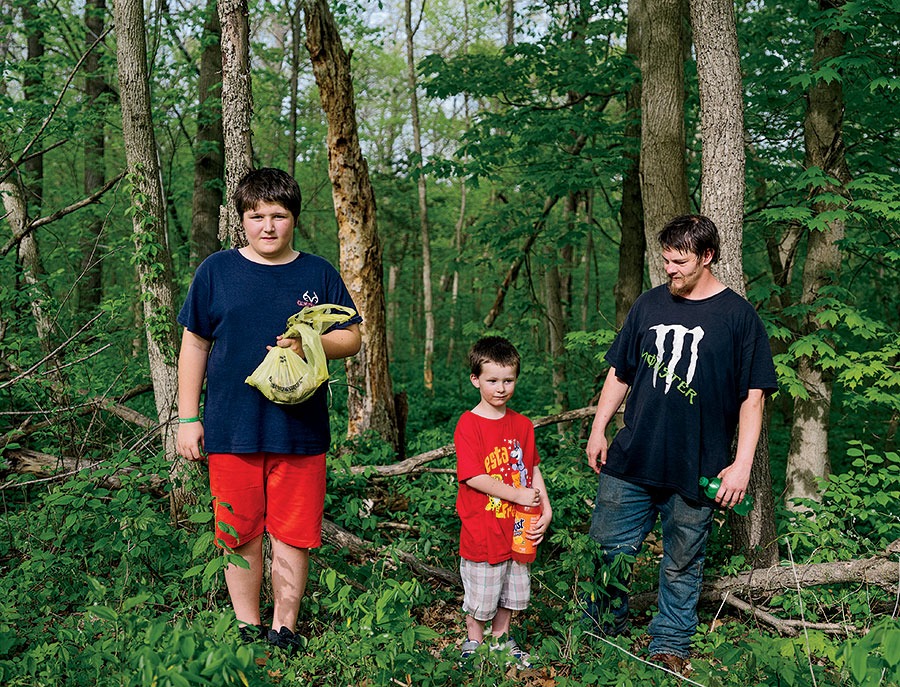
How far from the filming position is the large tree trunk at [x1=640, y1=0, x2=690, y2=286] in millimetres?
5031

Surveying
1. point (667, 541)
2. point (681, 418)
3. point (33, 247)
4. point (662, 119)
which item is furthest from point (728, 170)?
point (33, 247)

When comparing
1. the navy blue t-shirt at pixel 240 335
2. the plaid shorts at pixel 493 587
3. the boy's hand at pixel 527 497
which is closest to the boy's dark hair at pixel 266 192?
the navy blue t-shirt at pixel 240 335

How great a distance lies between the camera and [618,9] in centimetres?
913

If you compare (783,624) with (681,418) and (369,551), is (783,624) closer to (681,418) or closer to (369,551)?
(681,418)

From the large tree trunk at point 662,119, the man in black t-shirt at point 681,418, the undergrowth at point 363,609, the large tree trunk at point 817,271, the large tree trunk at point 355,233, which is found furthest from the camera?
the large tree trunk at point 355,233

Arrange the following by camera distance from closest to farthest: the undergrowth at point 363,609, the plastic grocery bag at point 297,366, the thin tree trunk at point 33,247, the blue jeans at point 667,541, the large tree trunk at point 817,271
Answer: the undergrowth at point 363,609
the plastic grocery bag at point 297,366
the blue jeans at point 667,541
the thin tree trunk at point 33,247
the large tree trunk at point 817,271

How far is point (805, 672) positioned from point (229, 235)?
342cm

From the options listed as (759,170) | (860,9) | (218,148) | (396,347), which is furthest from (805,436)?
(396,347)

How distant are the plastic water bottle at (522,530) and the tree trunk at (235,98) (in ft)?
6.81

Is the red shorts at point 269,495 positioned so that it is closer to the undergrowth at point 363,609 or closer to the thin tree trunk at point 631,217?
the undergrowth at point 363,609

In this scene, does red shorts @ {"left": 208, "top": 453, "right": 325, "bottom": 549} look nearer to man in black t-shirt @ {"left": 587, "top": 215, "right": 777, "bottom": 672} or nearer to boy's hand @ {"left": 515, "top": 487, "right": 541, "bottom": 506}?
boy's hand @ {"left": 515, "top": 487, "right": 541, "bottom": 506}

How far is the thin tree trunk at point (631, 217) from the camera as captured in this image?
7.55 metres

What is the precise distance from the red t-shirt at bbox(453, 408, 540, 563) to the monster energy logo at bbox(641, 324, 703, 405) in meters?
0.75

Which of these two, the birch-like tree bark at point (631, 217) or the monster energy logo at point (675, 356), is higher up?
the birch-like tree bark at point (631, 217)
